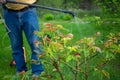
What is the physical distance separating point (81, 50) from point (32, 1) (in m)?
1.77

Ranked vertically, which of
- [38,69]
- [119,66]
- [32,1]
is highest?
[32,1]

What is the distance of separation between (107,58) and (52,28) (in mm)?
575

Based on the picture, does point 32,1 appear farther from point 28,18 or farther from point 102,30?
point 102,30

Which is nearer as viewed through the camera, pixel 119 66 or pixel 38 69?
pixel 38 69

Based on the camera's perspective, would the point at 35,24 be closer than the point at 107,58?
No

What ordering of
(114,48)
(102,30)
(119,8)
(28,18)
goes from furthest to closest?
(102,30), (119,8), (28,18), (114,48)

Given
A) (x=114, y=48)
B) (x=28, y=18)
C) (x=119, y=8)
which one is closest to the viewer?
(x=114, y=48)

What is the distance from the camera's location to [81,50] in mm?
3055

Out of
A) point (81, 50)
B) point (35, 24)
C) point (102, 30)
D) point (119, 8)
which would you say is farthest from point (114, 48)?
point (102, 30)

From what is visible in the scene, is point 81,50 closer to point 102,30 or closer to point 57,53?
point 57,53

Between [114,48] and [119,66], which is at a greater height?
[114,48]

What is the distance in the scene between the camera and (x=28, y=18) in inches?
180

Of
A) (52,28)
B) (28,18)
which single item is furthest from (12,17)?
(52,28)

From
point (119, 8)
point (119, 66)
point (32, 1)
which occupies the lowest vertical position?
point (119, 66)
